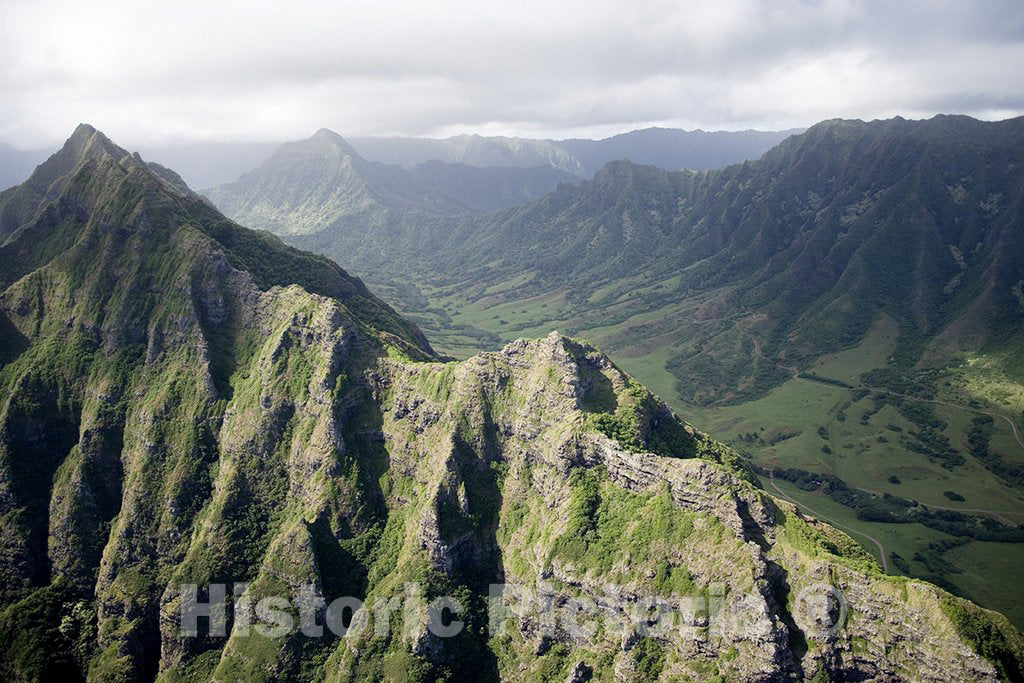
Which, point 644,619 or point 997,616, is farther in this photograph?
point 644,619

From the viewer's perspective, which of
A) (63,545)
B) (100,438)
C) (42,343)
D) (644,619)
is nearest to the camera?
(644,619)

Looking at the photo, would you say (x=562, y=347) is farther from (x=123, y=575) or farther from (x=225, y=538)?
(x=123, y=575)

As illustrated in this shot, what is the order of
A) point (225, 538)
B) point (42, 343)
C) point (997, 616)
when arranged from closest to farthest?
point (997, 616) < point (225, 538) < point (42, 343)

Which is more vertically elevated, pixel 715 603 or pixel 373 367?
pixel 373 367

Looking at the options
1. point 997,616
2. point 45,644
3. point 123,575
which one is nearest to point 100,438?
point 123,575

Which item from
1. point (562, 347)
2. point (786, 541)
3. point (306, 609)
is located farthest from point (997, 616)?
point (306, 609)

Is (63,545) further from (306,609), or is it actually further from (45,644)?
(306,609)

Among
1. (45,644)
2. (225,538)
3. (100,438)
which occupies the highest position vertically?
(100,438)
